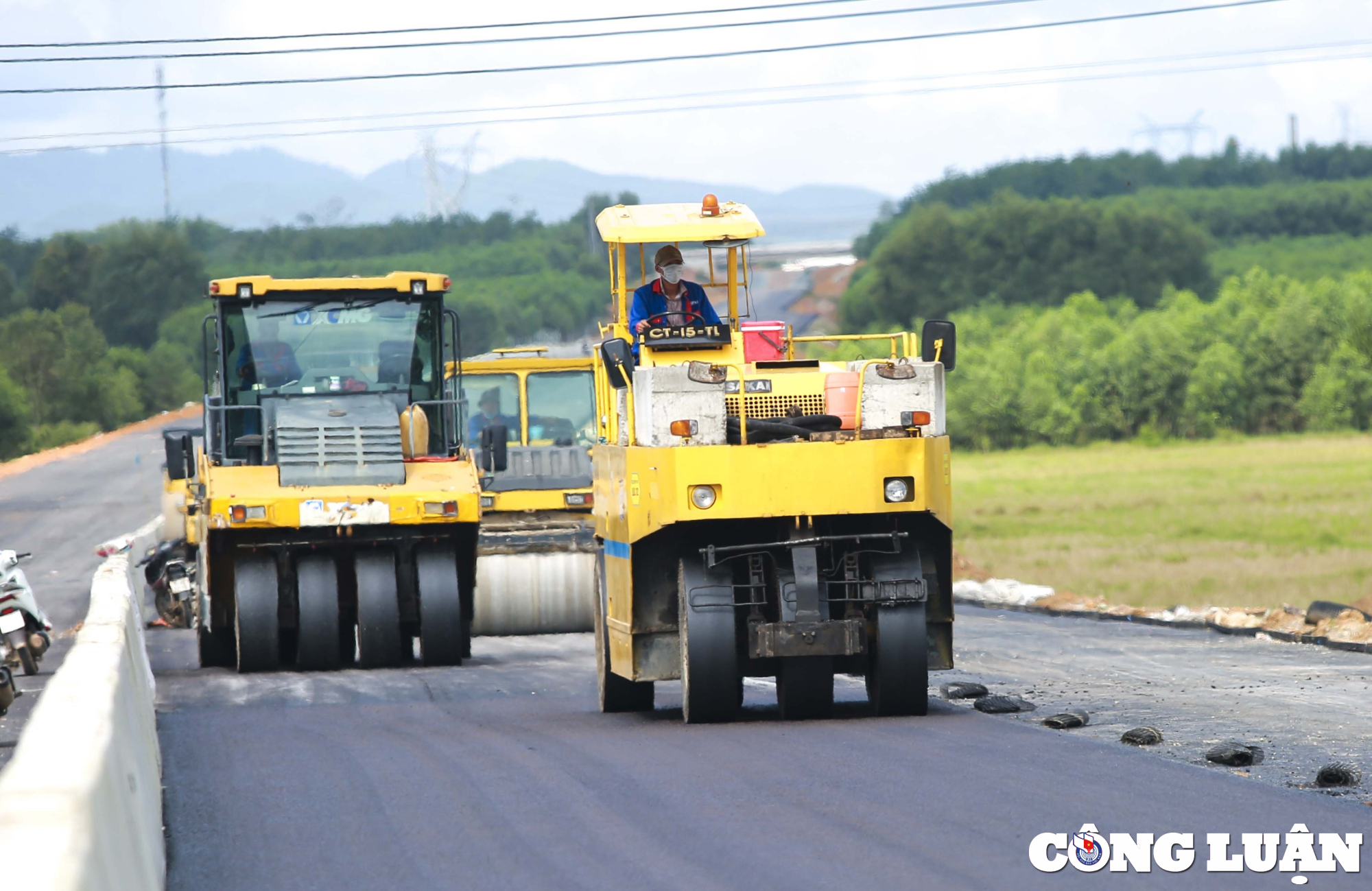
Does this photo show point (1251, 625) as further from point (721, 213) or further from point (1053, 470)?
point (1053, 470)

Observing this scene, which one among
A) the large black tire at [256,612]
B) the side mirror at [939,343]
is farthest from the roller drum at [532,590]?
the side mirror at [939,343]

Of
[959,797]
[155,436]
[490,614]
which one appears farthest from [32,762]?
[155,436]

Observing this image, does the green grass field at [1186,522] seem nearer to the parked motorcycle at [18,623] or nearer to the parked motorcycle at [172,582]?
the parked motorcycle at [172,582]

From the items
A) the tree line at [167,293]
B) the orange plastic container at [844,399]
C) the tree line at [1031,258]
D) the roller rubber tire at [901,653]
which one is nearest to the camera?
the roller rubber tire at [901,653]

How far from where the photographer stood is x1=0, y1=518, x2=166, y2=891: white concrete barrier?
13.1ft

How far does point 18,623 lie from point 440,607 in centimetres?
349

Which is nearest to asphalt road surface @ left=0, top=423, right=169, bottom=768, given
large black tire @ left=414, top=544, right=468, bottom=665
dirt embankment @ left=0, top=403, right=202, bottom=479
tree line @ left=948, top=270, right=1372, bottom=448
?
dirt embankment @ left=0, top=403, right=202, bottom=479

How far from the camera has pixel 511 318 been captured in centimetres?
8081

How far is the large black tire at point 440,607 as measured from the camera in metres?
15.5

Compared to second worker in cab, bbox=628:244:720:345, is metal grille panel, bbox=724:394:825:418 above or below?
below

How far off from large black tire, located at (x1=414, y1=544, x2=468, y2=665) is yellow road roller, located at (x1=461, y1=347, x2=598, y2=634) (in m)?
1.01

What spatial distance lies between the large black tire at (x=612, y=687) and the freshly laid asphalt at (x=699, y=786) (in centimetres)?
23

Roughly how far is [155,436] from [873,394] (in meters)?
54.9

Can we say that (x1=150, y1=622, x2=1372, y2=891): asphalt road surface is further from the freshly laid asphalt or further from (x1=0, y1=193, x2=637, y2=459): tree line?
(x1=0, y1=193, x2=637, y2=459): tree line
